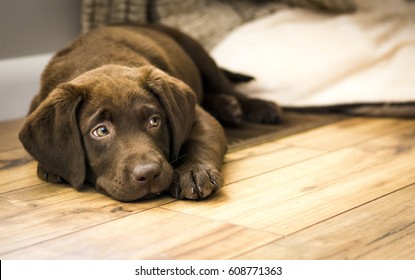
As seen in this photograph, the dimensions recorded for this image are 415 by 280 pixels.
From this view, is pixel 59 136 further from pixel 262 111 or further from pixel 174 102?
pixel 262 111

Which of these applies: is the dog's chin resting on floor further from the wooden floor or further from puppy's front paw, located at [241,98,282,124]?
puppy's front paw, located at [241,98,282,124]

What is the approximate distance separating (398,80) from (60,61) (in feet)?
6.58

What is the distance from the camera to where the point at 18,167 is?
3.44 meters

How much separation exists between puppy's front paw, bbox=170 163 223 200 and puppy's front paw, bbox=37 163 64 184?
1.79ft

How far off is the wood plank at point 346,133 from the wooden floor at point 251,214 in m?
0.14

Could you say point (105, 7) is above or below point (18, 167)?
above

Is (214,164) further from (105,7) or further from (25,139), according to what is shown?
(105,7)

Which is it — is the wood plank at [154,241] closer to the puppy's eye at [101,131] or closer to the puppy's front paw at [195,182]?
the puppy's front paw at [195,182]

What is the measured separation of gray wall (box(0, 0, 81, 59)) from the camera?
466 cm

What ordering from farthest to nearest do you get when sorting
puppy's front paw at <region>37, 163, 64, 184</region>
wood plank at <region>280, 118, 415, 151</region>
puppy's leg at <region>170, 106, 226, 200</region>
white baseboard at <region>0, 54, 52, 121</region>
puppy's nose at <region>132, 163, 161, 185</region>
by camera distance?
white baseboard at <region>0, 54, 52, 121</region> < wood plank at <region>280, 118, 415, 151</region> < puppy's front paw at <region>37, 163, 64, 184</region> < puppy's leg at <region>170, 106, 226, 200</region> < puppy's nose at <region>132, 163, 161, 185</region>

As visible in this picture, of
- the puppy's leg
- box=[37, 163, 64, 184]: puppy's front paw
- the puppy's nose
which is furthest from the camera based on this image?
box=[37, 163, 64, 184]: puppy's front paw

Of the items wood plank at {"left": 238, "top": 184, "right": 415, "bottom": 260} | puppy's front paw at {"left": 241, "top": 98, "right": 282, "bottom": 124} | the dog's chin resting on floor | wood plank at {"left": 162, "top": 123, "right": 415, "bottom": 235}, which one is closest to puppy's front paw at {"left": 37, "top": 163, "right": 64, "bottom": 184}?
the dog's chin resting on floor

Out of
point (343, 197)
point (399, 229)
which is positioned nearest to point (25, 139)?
point (343, 197)

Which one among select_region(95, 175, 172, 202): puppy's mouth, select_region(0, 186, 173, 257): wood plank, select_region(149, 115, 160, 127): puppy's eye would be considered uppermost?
select_region(149, 115, 160, 127): puppy's eye
